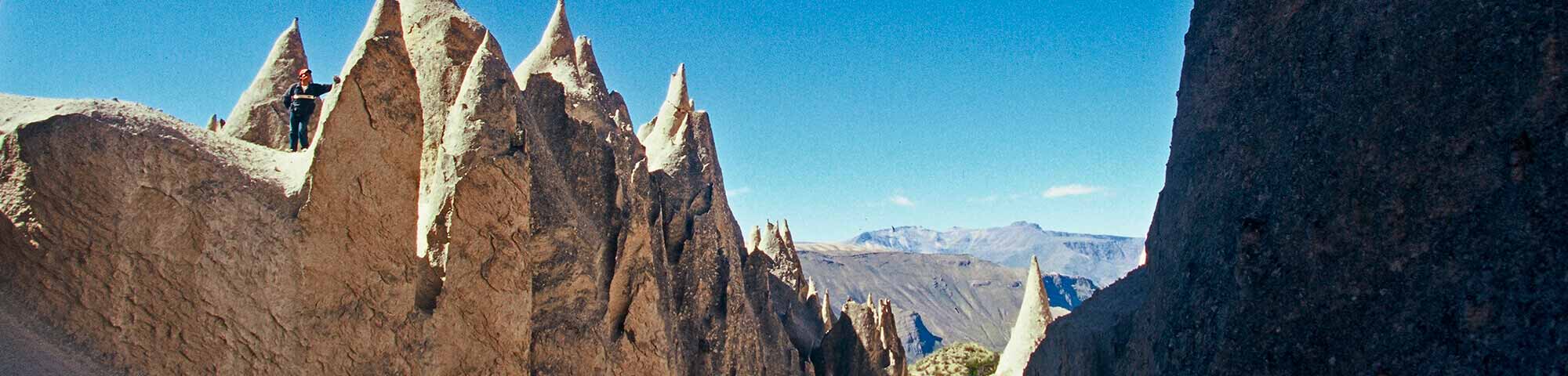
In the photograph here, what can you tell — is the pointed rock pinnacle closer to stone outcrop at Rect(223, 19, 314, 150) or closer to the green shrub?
stone outcrop at Rect(223, 19, 314, 150)

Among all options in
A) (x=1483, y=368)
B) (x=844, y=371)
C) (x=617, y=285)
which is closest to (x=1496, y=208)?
(x=1483, y=368)

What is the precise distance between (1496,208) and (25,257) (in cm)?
994

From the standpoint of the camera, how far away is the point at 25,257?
7.36m

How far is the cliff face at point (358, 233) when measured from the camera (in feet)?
24.8

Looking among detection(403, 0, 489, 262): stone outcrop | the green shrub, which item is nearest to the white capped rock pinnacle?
detection(403, 0, 489, 262): stone outcrop

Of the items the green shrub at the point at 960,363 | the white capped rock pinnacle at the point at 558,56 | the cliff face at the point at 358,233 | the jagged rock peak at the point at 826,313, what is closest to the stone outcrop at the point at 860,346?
the jagged rock peak at the point at 826,313

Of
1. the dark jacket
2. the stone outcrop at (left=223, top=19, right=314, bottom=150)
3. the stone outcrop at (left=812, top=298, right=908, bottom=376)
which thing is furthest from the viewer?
the stone outcrop at (left=812, top=298, right=908, bottom=376)

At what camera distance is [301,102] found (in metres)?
11.1

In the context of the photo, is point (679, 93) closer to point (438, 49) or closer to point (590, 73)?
point (590, 73)

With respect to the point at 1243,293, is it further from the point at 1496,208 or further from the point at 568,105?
the point at 568,105

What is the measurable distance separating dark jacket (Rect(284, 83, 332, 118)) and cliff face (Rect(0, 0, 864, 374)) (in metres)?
0.85

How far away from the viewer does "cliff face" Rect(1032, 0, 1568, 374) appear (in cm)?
550

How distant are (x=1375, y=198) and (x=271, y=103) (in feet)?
49.4

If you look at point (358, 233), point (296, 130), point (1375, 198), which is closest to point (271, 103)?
point (296, 130)
